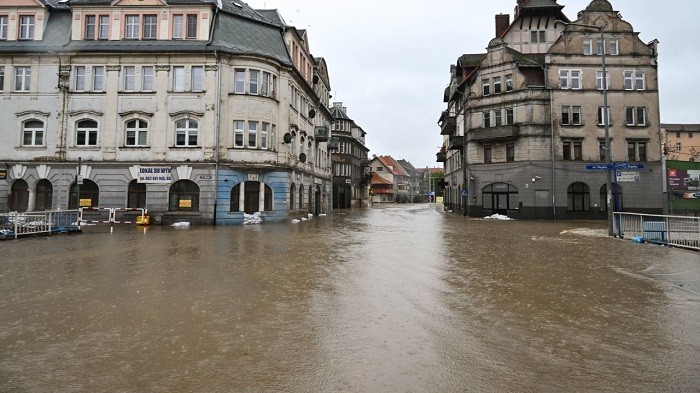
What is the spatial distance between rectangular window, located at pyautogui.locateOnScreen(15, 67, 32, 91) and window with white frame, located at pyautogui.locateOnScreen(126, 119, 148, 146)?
7559 millimetres

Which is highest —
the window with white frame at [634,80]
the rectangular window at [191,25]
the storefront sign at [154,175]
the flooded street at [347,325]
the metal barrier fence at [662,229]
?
the rectangular window at [191,25]

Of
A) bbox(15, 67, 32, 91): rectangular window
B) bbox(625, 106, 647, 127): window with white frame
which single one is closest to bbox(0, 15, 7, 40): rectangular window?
bbox(15, 67, 32, 91): rectangular window

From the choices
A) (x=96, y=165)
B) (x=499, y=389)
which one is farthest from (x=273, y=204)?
(x=499, y=389)

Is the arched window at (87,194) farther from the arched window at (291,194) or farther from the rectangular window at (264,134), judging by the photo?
the arched window at (291,194)

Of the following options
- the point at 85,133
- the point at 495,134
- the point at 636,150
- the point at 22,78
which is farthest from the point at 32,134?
the point at 636,150

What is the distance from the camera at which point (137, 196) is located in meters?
25.2

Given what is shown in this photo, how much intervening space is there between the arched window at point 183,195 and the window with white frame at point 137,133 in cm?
365

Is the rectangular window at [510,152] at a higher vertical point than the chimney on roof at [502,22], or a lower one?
lower

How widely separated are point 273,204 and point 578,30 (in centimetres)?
3123

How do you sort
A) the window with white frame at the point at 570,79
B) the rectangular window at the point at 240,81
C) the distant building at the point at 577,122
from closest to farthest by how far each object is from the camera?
the rectangular window at the point at 240,81 → the distant building at the point at 577,122 → the window with white frame at the point at 570,79

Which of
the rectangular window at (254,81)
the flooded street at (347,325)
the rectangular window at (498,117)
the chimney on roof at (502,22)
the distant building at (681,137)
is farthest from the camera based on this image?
the distant building at (681,137)

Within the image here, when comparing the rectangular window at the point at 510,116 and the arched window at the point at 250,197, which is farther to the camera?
the rectangular window at the point at 510,116

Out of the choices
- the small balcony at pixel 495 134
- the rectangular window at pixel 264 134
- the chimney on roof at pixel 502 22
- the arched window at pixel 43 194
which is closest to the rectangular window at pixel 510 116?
the small balcony at pixel 495 134

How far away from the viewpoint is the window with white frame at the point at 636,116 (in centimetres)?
3353
